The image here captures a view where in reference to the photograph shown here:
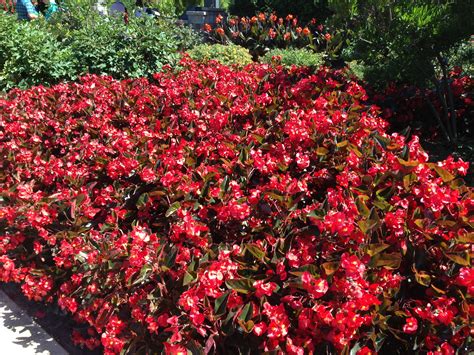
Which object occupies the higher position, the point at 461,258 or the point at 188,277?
the point at 461,258

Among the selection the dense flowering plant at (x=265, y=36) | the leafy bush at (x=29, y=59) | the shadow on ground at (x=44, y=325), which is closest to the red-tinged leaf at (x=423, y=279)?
the shadow on ground at (x=44, y=325)

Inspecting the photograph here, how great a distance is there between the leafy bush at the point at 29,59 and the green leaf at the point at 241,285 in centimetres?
535

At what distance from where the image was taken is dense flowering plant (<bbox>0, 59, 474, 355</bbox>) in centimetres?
179

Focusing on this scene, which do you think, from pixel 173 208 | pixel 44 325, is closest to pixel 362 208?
pixel 173 208

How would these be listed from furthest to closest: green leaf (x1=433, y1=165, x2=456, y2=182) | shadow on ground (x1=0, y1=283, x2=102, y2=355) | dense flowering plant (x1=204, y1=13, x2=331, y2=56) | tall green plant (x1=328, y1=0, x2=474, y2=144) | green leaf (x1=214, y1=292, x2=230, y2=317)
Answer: dense flowering plant (x1=204, y1=13, x2=331, y2=56)
tall green plant (x1=328, y1=0, x2=474, y2=144)
shadow on ground (x1=0, y1=283, x2=102, y2=355)
green leaf (x1=433, y1=165, x2=456, y2=182)
green leaf (x1=214, y1=292, x2=230, y2=317)

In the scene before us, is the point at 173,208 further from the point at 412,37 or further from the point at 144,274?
the point at 412,37

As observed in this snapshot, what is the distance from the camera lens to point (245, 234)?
227 centimetres

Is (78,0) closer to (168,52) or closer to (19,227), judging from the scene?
(168,52)

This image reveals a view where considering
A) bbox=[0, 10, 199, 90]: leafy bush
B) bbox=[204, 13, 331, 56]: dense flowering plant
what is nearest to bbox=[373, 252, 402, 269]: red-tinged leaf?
bbox=[0, 10, 199, 90]: leafy bush

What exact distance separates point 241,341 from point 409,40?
2.85 metres

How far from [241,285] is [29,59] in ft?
17.9

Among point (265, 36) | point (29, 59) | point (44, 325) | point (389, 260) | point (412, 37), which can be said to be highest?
point (412, 37)

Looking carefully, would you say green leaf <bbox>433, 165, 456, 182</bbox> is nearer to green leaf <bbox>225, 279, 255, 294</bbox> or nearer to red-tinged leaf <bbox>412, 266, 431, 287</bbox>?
red-tinged leaf <bbox>412, 266, 431, 287</bbox>

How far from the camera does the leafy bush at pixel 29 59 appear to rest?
6.34 meters
